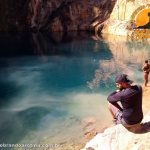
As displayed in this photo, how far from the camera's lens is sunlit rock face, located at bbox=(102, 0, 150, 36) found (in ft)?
198

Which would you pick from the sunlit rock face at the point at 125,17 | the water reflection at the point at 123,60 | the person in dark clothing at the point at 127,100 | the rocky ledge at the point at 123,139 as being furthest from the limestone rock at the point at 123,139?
the sunlit rock face at the point at 125,17

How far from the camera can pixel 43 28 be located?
227 feet

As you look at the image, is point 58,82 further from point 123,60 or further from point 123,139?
point 123,139

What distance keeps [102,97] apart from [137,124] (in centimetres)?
1369

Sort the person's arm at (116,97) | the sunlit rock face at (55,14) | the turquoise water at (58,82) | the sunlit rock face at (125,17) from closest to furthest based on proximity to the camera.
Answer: the person's arm at (116,97) < the turquoise water at (58,82) < the sunlit rock face at (125,17) < the sunlit rock face at (55,14)

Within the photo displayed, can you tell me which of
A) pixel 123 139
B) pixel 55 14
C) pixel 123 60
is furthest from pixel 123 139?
pixel 55 14

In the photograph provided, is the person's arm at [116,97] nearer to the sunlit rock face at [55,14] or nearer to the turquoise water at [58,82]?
the turquoise water at [58,82]

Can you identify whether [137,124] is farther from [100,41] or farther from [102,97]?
[100,41]

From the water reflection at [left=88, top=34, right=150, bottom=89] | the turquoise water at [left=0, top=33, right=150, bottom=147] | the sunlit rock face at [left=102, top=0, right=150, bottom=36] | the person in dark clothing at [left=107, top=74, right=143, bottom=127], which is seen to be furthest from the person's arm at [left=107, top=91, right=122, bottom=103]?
the sunlit rock face at [left=102, top=0, right=150, bottom=36]

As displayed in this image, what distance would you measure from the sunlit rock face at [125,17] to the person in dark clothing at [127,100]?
4799cm

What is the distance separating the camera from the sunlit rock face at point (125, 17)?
198 feet

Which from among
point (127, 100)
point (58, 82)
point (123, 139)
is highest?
point (127, 100)

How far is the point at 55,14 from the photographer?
6862 cm

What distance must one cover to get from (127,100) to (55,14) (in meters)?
59.3
